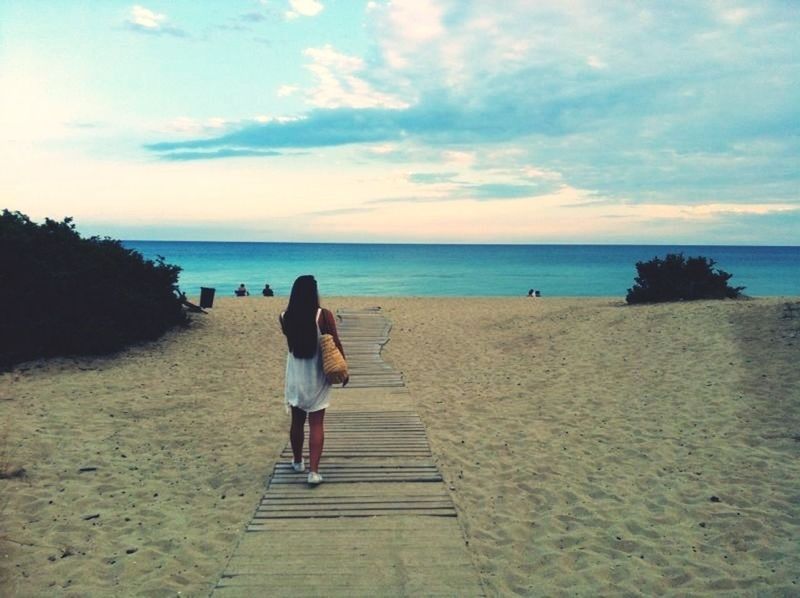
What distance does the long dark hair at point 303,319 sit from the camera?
19.3ft

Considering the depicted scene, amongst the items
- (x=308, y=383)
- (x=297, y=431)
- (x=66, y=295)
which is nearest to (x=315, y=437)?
(x=297, y=431)

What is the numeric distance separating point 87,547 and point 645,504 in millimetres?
5005

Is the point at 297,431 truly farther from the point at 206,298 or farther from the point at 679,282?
the point at 679,282

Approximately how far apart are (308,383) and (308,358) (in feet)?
0.83

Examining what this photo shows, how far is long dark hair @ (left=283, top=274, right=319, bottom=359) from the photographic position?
5.88 metres

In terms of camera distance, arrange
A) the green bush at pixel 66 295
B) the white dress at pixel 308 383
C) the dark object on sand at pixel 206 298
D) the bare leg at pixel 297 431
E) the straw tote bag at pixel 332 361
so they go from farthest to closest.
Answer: the dark object on sand at pixel 206 298, the green bush at pixel 66 295, the bare leg at pixel 297 431, the white dress at pixel 308 383, the straw tote bag at pixel 332 361

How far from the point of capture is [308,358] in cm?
598

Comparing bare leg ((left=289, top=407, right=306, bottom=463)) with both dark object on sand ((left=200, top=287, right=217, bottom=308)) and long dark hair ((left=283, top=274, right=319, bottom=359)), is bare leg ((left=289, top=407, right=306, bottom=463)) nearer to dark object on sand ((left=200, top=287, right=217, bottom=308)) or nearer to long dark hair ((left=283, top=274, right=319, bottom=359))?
long dark hair ((left=283, top=274, right=319, bottom=359))

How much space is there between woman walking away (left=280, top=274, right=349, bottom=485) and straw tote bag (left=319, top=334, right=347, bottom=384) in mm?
84

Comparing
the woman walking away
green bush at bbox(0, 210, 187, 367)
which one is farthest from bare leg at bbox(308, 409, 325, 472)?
green bush at bbox(0, 210, 187, 367)

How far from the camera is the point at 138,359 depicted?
13047 millimetres

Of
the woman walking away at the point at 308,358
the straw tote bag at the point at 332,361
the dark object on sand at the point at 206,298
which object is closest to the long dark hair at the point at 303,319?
the woman walking away at the point at 308,358

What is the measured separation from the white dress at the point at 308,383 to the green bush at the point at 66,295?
8.68m

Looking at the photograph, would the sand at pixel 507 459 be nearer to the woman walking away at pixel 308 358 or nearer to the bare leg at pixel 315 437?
the bare leg at pixel 315 437
